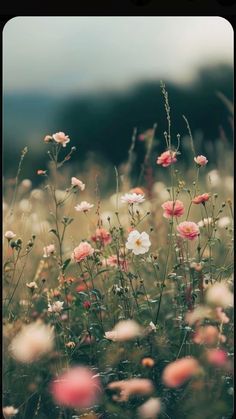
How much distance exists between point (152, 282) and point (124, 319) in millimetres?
357

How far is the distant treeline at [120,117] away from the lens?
2014mm

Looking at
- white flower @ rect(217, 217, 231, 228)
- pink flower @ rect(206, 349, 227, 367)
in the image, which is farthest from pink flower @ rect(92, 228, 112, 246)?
pink flower @ rect(206, 349, 227, 367)

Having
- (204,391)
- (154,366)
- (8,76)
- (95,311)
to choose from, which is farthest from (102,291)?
(8,76)

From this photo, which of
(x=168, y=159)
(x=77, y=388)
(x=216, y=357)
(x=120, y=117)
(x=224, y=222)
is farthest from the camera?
(x=120, y=117)

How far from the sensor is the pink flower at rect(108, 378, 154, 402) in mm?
1756

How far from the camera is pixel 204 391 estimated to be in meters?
1.77

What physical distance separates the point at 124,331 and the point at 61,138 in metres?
0.58

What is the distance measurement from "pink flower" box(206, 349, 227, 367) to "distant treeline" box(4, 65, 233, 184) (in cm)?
64

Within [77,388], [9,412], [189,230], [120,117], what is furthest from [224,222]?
[120,117]

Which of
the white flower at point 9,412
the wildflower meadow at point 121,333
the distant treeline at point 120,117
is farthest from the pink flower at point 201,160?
the white flower at point 9,412

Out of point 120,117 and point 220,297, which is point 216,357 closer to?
point 220,297

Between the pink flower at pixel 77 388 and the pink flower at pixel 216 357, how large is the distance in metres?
0.32

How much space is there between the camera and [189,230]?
1.90 meters

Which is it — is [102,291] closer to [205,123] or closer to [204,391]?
[204,391]
